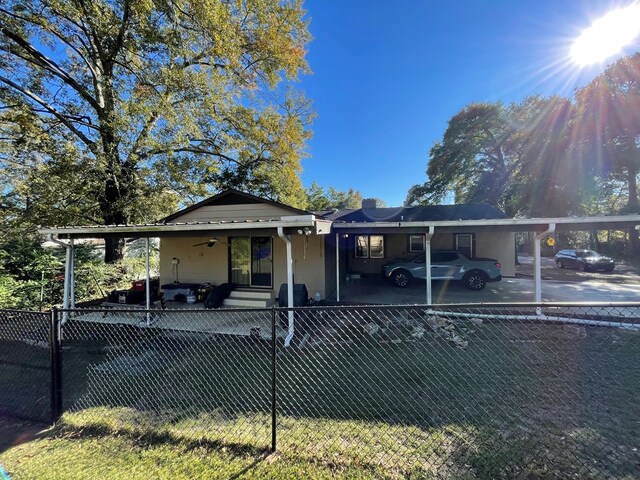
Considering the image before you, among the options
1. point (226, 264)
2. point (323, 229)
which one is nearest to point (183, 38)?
point (226, 264)

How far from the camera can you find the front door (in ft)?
30.6

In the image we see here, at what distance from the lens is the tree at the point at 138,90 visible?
985 centimetres

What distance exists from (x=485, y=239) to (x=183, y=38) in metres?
14.7

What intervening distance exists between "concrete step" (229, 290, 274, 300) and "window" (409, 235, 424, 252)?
23.2 feet

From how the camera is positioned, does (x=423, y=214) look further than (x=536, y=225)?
Yes

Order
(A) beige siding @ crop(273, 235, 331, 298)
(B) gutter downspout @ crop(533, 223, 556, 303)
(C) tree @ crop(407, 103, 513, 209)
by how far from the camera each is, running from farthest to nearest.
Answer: (C) tree @ crop(407, 103, 513, 209), (A) beige siding @ crop(273, 235, 331, 298), (B) gutter downspout @ crop(533, 223, 556, 303)

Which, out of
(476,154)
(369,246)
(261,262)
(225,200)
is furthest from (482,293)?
(476,154)

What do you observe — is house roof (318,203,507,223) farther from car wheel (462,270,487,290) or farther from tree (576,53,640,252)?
tree (576,53,640,252)

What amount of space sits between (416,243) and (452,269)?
9.90 ft

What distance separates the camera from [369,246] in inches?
527

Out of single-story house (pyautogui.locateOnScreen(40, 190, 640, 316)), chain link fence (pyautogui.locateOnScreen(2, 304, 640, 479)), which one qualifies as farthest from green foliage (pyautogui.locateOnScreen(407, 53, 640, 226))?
chain link fence (pyautogui.locateOnScreen(2, 304, 640, 479))

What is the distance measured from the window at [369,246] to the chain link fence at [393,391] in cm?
617

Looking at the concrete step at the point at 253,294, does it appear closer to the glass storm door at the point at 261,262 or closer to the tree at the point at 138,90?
the glass storm door at the point at 261,262

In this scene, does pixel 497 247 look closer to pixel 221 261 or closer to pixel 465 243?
pixel 465 243
